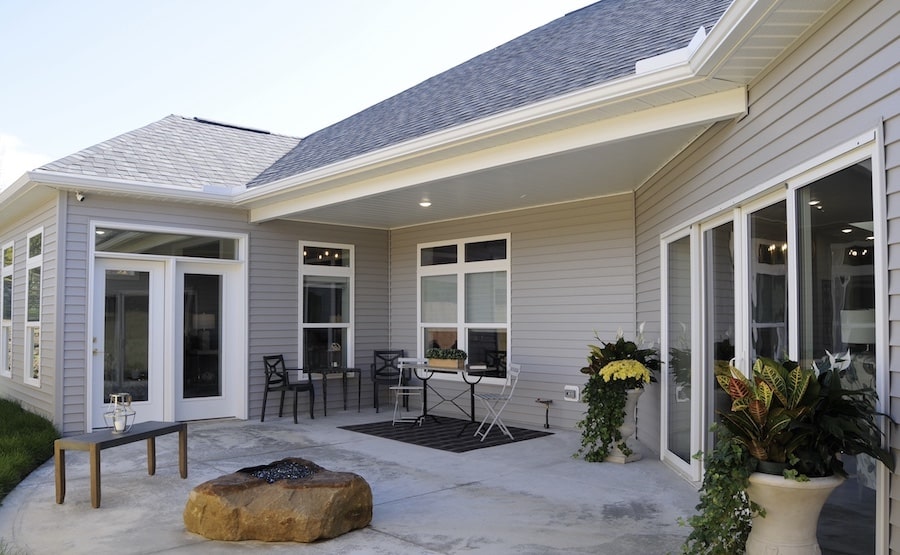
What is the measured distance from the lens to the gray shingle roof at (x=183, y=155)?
731cm

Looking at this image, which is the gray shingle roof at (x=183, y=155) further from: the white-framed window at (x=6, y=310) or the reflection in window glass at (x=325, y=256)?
the white-framed window at (x=6, y=310)

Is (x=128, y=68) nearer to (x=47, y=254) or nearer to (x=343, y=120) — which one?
(x=343, y=120)

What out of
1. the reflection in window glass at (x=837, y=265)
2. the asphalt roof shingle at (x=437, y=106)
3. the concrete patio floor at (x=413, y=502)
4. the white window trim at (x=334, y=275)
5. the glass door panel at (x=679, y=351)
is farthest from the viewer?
the white window trim at (x=334, y=275)

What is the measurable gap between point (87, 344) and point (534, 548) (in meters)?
5.43

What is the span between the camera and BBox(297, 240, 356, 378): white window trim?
8711mm

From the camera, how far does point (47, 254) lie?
7414 millimetres

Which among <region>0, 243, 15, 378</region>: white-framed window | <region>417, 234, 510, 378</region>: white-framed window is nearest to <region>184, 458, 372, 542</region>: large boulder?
<region>417, 234, 510, 378</region>: white-framed window

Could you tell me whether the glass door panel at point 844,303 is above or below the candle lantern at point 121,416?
above

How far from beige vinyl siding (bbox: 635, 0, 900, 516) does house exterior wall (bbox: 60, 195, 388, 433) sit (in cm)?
511

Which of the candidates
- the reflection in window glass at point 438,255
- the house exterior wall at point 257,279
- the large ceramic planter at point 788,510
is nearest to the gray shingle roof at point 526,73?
the house exterior wall at point 257,279

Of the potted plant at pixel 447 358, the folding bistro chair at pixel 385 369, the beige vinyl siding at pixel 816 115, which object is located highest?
the beige vinyl siding at pixel 816 115

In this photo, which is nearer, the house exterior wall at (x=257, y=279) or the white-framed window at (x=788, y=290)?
the white-framed window at (x=788, y=290)

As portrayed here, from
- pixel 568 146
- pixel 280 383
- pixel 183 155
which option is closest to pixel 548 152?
pixel 568 146

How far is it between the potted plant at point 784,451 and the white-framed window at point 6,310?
9361 millimetres
